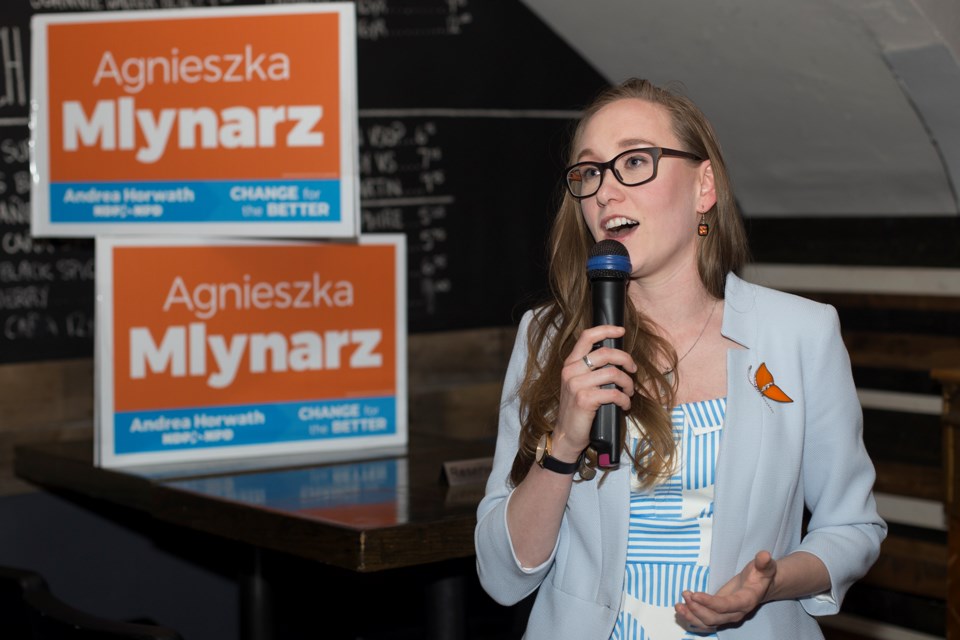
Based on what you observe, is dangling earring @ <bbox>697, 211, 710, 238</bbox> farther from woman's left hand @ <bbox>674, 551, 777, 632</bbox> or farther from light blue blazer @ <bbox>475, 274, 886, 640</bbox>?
woman's left hand @ <bbox>674, 551, 777, 632</bbox>

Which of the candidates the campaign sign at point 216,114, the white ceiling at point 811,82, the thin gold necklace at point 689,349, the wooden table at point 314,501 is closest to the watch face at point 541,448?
the thin gold necklace at point 689,349

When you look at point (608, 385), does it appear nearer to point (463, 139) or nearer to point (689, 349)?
point (689, 349)

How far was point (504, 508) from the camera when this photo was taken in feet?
5.49

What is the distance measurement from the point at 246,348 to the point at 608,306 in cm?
171

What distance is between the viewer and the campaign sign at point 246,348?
296 centimetres

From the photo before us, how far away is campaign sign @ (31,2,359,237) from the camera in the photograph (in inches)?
118

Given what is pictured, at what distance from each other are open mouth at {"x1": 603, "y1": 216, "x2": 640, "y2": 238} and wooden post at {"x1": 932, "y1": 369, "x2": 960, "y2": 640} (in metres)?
2.09

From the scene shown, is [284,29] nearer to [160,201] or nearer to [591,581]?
[160,201]

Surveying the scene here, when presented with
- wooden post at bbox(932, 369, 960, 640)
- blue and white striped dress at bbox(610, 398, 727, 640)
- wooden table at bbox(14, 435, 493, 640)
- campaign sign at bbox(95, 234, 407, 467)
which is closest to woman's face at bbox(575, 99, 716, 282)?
blue and white striped dress at bbox(610, 398, 727, 640)

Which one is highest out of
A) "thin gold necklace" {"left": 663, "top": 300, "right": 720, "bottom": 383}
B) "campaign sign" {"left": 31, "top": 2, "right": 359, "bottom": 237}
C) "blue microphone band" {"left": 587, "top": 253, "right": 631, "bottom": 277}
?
"campaign sign" {"left": 31, "top": 2, "right": 359, "bottom": 237}

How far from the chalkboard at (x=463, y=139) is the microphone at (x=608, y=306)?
234 centimetres

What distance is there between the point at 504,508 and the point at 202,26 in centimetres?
178

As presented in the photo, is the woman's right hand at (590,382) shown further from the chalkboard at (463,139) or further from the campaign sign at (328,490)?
the chalkboard at (463,139)

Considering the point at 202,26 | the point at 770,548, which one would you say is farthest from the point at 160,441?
the point at 770,548
